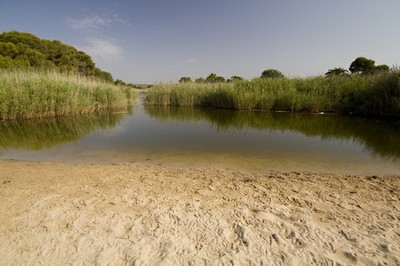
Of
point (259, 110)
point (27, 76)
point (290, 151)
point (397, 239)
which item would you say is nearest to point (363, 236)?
point (397, 239)

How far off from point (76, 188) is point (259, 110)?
1188cm

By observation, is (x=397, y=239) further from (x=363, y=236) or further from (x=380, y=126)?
(x=380, y=126)

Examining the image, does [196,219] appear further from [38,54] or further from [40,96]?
[38,54]

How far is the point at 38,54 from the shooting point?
92.2ft

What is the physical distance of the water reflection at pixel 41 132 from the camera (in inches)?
238

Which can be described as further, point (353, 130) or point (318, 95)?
point (318, 95)

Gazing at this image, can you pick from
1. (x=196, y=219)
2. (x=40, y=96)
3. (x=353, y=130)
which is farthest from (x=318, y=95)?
(x=40, y=96)

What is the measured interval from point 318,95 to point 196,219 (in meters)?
12.4

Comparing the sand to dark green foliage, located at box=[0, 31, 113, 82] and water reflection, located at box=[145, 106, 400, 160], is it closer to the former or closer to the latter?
water reflection, located at box=[145, 106, 400, 160]

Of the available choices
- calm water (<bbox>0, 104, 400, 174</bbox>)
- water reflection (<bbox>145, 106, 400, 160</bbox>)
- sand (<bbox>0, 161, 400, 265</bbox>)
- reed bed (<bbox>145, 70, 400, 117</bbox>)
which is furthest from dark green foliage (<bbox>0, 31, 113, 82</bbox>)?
sand (<bbox>0, 161, 400, 265</bbox>)

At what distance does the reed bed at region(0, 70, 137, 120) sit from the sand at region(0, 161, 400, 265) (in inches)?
274

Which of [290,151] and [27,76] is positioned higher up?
[27,76]

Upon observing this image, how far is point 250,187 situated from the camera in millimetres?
3268

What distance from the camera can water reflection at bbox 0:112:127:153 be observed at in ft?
Result: 19.9
